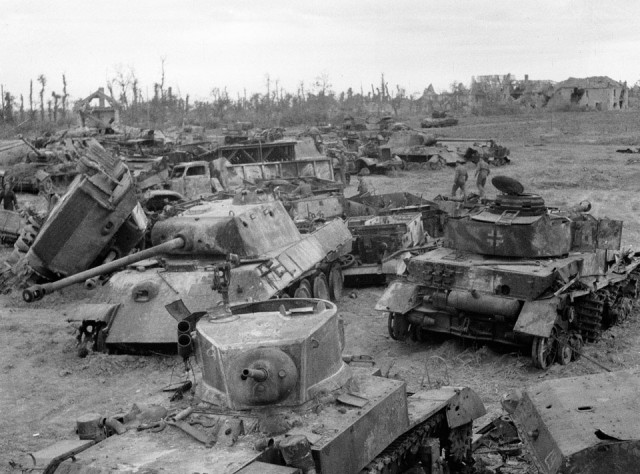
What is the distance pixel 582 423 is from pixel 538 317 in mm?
4931

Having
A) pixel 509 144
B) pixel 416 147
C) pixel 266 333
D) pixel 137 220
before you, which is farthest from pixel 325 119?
pixel 266 333

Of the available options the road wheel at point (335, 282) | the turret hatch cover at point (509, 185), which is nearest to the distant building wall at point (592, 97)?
the road wheel at point (335, 282)

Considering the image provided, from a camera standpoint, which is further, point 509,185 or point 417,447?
point 509,185

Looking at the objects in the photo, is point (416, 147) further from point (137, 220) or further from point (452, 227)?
point (452, 227)

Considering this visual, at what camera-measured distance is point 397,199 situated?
21.4 meters

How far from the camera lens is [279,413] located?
6719 millimetres

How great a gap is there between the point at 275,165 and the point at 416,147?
543 inches

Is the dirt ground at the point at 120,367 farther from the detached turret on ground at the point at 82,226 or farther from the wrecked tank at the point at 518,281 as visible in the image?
the detached turret on ground at the point at 82,226

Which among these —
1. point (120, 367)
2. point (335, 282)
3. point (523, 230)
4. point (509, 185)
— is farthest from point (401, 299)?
point (120, 367)

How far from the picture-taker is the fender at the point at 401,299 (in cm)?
1270

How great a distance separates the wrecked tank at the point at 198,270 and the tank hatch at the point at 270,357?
15.9ft

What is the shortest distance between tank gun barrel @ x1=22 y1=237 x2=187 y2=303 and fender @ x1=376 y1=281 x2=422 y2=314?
324 cm

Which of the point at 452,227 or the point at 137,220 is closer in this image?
the point at 452,227

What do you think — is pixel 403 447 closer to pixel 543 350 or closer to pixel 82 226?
pixel 543 350
